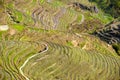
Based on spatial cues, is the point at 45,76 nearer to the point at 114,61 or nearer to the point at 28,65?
the point at 28,65

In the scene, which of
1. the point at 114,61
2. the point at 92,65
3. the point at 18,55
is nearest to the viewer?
the point at 18,55

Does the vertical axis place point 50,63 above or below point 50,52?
below

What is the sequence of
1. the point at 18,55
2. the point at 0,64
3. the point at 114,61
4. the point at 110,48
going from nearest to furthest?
1. the point at 0,64
2. the point at 18,55
3. the point at 114,61
4. the point at 110,48

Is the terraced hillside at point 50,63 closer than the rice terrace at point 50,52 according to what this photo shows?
Yes

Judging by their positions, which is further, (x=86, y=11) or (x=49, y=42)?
(x=86, y=11)

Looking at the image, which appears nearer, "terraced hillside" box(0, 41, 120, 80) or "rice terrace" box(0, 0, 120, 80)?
"terraced hillside" box(0, 41, 120, 80)

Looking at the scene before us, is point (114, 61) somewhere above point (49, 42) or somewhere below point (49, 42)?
below

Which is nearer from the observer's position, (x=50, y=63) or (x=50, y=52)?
(x=50, y=63)

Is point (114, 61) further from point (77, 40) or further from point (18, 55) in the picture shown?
point (18, 55)

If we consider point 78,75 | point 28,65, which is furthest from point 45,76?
point 78,75
